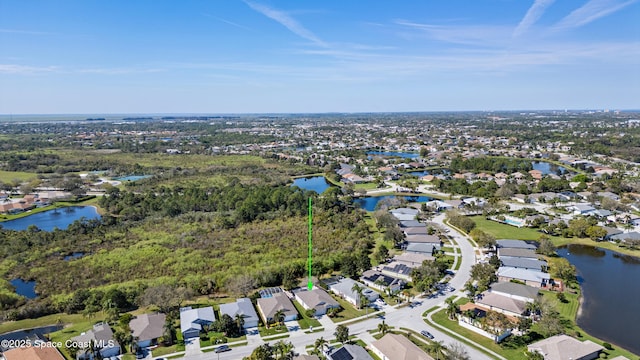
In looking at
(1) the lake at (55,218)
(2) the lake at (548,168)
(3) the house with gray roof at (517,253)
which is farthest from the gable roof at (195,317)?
(2) the lake at (548,168)

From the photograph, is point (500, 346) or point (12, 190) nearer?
point (500, 346)

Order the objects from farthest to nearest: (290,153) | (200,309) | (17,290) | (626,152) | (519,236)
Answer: (290,153), (626,152), (519,236), (17,290), (200,309)

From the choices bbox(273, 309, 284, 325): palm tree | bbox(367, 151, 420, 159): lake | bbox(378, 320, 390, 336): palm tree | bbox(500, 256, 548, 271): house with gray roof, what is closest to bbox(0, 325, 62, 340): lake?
bbox(273, 309, 284, 325): palm tree

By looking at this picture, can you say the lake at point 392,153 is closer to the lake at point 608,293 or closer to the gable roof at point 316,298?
the lake at point 608,293

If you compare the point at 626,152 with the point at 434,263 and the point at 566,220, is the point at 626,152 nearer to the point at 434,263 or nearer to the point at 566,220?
the point at 566,220

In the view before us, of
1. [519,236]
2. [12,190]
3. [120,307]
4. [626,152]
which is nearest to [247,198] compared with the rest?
[120,307]

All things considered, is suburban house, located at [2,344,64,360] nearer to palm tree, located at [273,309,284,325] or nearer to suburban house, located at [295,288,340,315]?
palm tree, located at [273,309,284,325]

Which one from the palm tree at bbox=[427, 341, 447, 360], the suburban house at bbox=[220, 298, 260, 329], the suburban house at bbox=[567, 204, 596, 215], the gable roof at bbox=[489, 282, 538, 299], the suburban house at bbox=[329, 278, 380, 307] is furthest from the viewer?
the suburban house at bbox=[567, 204, 596, 215]
